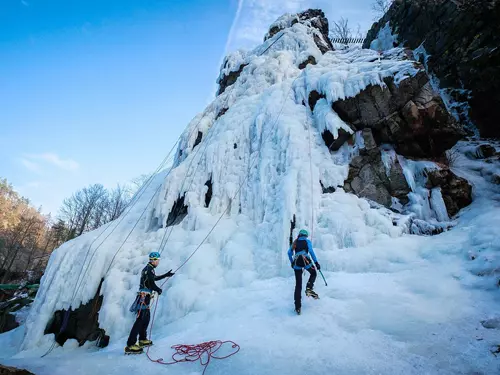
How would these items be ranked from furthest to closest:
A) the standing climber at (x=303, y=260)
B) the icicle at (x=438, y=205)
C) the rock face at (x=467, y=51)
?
the rock face at (x=467, y=51)
the icicle at (x=438, y=205)
the standing climber at (x=303, y=260)

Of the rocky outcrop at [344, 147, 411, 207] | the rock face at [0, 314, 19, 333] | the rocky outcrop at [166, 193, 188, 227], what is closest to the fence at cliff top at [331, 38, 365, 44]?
the rocky outcrop at [344, 147, 411, 207]

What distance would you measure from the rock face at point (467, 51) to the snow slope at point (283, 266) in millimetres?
2045

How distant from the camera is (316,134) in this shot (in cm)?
909

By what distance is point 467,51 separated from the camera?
1067 cm

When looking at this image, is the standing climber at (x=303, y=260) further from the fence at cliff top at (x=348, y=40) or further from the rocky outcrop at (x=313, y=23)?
the fence at cliff top at (x=348, y=40)

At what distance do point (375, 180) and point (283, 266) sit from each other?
4118 mm

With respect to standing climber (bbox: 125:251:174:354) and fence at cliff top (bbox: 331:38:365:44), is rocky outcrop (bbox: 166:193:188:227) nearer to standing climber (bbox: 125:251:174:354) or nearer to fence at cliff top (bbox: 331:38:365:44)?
standing climber (bbox: 125:251:174:354)

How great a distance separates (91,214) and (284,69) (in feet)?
87.6

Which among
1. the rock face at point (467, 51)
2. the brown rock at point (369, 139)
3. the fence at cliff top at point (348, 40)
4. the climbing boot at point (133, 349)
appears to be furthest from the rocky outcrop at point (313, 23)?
the climbing boot at point (133, 349)

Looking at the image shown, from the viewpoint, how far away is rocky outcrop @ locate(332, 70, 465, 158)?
7969 millimetres

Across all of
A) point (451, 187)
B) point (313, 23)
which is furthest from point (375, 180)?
point (313, 23)

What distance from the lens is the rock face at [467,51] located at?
32.1ft

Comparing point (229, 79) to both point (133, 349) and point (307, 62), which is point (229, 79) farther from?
point (133, 349)

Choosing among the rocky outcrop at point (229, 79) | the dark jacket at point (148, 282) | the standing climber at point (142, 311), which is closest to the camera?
the standing climber at point (142, 311)
